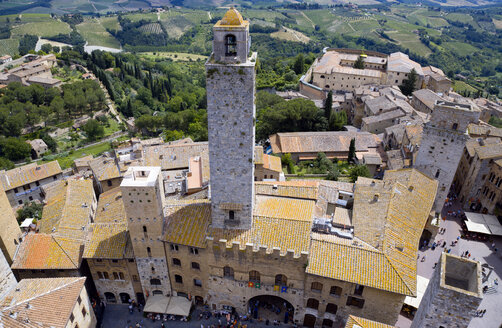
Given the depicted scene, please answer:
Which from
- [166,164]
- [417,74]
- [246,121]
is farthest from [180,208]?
[417,74]

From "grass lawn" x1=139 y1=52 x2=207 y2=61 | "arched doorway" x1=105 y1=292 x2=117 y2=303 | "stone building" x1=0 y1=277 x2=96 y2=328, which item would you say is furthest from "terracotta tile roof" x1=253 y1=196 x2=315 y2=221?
"grass lawn" x1=139 y1=52 x2=207 y2=61

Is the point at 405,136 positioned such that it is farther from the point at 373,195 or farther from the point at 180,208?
the point at 180,208

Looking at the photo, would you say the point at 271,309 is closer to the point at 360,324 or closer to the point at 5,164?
the point at 360,324

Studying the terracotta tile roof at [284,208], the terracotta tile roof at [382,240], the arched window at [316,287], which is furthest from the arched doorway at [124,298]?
the terracotta tile roof at [382,240]

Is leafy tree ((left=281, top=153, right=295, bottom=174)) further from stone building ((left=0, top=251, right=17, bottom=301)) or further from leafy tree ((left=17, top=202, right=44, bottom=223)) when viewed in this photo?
stone building ((left=0, top=251, right=17, bottom=301))

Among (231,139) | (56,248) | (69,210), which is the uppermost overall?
(231,139)

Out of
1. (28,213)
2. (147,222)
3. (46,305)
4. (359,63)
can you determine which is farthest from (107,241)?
(359,63)

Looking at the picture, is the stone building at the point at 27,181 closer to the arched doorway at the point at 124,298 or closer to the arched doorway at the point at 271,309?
the arched doorway at the point at 124,298
